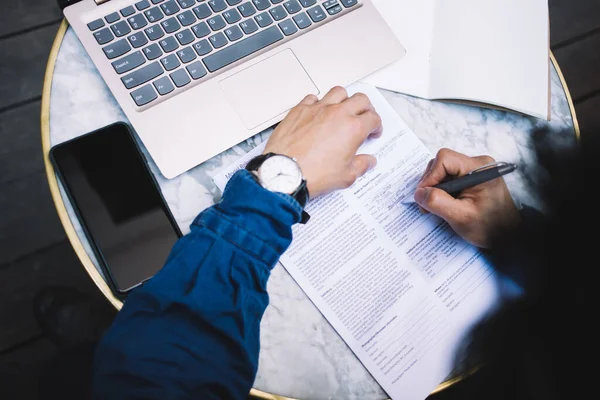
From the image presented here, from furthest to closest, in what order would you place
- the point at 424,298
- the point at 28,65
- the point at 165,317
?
the point at 28,65 → the point at 424,298 → the point at 165,317

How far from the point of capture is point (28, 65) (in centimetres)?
114

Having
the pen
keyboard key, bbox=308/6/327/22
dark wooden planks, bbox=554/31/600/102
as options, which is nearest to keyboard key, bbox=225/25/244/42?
keyboard key, bbox=308/6/327/22

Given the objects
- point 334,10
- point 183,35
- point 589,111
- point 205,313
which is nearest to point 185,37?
point 183,35

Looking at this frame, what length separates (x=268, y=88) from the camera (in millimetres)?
637

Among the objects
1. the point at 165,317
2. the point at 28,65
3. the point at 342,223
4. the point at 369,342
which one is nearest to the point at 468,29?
the point at 342,223

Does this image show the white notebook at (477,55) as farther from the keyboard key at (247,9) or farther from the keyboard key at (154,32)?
the keyboard key at (154,32)

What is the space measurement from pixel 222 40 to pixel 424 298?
42 centimetres

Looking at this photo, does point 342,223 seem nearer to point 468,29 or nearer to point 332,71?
point 332,71

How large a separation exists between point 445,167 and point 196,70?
1.12 ft

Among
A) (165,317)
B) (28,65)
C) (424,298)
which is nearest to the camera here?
(165,317)

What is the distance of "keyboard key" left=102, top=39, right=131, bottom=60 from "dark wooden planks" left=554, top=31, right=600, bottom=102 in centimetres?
124

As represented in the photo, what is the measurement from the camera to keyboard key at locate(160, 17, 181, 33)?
2.02 ft

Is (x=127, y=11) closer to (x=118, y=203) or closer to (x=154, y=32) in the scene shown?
(x=154, y=32)

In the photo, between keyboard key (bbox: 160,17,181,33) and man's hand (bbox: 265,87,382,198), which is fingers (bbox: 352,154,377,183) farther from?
keyboard key (bbox: 160,17,181,33)
